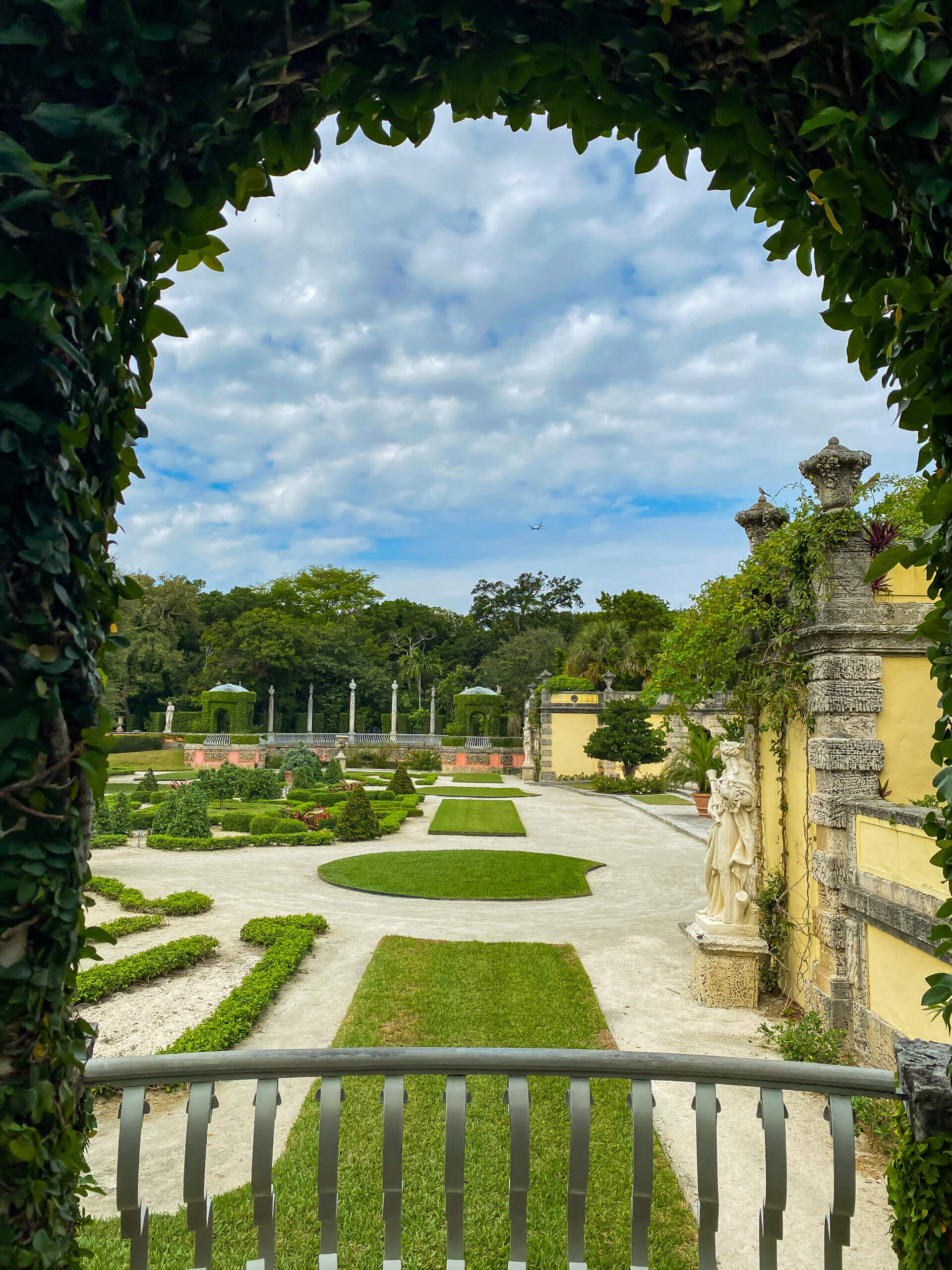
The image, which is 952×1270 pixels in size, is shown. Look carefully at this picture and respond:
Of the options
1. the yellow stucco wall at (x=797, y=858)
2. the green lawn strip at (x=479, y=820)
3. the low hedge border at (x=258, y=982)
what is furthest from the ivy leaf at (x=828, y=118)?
the green lawn strip at (x=479, y=820)

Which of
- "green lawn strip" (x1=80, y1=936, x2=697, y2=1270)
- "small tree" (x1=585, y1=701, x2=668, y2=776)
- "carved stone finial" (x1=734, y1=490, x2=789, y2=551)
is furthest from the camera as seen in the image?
"small tree" (x1=585, y1=701, x2=668, y2=776)

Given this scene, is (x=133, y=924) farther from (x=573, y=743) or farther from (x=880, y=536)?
(x=573, y=743)

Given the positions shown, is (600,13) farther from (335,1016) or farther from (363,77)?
(335,1016)

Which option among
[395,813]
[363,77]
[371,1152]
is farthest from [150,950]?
[395,813]

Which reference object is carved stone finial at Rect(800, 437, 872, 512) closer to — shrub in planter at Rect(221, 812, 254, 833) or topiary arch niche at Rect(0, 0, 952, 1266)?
topiary arch niche at Rect(0, 0, 952, 1266)

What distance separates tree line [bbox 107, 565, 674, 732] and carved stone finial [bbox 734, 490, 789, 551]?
25708mm

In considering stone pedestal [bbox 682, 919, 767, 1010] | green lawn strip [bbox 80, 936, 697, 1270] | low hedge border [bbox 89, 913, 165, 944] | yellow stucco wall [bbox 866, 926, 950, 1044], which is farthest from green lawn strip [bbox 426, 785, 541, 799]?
yellow stucco wall [bbox 866, 926, 950, 1044]

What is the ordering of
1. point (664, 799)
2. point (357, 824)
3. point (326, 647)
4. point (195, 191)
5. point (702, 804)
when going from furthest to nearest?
point (326, 647)
point (664, 799)
point (702, 804)
point (357, 824)
point (195, 191)

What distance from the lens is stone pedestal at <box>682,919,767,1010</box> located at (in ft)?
22.0

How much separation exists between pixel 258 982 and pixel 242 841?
8879mm

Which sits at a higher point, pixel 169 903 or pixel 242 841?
pixel 169 903

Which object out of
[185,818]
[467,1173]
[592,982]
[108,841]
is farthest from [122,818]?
[467,1173]

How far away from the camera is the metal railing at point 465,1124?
1944 mm

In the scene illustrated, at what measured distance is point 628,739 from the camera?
2578 cm
